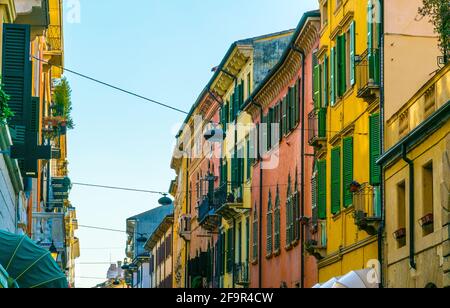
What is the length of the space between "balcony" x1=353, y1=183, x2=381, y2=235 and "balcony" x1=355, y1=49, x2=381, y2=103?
6.98ft

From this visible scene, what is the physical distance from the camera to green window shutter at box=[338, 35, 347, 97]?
1357 inches

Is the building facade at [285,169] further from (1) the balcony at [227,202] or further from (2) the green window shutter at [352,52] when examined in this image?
(2) the green window shutter at [352,52]

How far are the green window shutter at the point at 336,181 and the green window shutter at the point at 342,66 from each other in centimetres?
157

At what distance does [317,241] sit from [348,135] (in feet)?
14.3

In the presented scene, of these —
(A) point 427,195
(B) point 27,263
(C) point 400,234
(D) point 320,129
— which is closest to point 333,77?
(D) point 320,129

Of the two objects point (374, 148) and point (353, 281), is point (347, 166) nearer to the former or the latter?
point (374, 148)

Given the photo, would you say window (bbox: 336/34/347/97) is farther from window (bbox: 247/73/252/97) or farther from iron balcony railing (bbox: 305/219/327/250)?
window (bbox: 247/73/252/97)

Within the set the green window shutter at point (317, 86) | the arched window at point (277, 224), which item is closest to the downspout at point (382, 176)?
the green window shutter at point (317, 86)

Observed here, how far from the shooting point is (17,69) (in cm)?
2712

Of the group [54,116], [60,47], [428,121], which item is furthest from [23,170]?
[60,47]

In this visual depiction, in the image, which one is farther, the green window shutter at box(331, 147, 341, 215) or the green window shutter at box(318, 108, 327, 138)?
the green window shutter at box(318, 108, 327, 138)

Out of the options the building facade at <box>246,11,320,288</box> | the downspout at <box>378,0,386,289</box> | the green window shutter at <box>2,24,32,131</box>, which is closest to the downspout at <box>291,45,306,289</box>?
the building facade at <box>246,11,320,288</box>

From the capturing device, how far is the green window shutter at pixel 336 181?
34.5 meters
